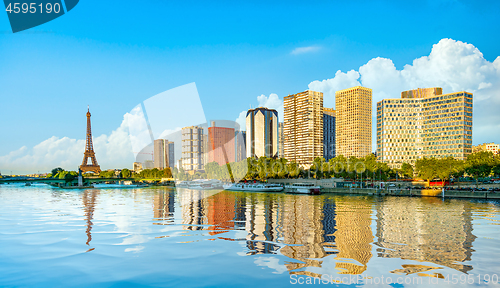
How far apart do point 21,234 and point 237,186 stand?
9798 cm

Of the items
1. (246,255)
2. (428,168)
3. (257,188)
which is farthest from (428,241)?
(428,168)

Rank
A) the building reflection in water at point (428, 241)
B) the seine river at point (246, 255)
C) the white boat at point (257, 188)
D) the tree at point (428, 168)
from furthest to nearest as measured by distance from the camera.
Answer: the tree at point (428, 168) → the white boat at point (257, 188) → the building reflection in water at point (428, 241) → the seine river at point (246, 255)

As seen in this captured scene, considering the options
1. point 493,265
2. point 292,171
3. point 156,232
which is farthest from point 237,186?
point 493,265

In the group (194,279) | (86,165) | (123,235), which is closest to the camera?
(194,279)

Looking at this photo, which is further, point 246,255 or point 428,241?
point 428,241

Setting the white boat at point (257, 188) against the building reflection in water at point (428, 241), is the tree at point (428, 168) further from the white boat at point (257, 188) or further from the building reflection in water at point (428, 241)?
the building reflection in water at point (428, 241)

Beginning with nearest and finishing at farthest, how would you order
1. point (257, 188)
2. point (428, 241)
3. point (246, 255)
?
point (246, 255), point (428, 241), point (257, 188)

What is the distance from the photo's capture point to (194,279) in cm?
1642

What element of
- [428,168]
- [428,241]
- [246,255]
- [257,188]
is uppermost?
[428,168]

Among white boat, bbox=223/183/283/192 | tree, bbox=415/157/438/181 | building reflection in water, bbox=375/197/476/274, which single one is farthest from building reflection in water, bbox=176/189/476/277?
tree, bbox=415/157/438/181

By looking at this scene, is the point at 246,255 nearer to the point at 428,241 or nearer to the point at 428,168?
the point at 428,241

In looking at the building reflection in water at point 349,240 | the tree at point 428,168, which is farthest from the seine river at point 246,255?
the tree at point 428,168

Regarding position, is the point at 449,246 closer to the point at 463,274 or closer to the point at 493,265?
the point at 493,265

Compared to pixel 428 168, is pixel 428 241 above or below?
below
